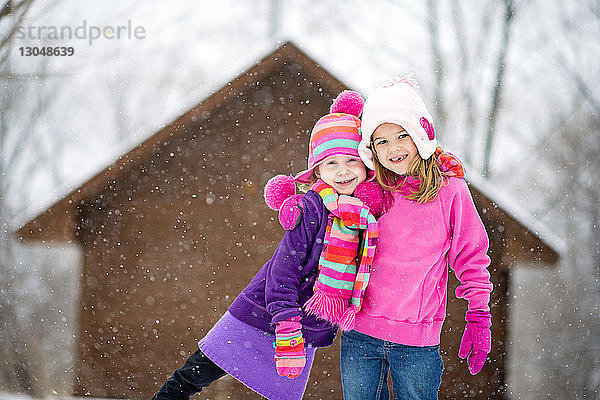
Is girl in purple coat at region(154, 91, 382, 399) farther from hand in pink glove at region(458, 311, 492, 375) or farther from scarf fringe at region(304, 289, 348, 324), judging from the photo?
hand in pink glove at region(458, 311, 492, 375)

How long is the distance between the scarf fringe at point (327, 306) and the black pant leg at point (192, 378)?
37 cm

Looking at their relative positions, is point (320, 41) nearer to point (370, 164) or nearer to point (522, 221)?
point (522, 221)

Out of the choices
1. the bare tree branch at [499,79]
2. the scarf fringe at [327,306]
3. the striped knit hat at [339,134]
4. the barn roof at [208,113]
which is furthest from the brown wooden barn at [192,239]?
the scarf fringe at [327,306]

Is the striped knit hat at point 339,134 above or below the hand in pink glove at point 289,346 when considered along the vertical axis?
above

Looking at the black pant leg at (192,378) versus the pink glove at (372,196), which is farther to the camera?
the black pant leg at (192,378)

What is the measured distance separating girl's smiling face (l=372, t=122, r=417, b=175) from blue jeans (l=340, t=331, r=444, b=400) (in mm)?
405

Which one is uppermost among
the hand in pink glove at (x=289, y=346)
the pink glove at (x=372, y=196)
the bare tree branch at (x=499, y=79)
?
the bare tree branch at (x=499, y=79)

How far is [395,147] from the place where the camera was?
131 centimetres

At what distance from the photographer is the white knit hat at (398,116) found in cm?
129

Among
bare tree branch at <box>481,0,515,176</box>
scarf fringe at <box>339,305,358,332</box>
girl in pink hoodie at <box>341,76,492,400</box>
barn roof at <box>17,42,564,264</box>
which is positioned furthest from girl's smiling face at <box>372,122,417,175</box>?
bare tree branch at <box>481,0,515,176</box>

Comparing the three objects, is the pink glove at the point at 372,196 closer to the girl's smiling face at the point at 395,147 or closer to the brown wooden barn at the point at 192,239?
the girl's smiling face at the point at 395,147

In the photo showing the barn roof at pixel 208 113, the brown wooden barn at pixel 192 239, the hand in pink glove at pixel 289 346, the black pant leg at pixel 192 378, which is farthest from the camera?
the brown wooden barn at pixel 192 239

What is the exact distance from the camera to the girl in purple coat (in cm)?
129

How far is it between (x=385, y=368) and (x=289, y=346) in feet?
0.85
